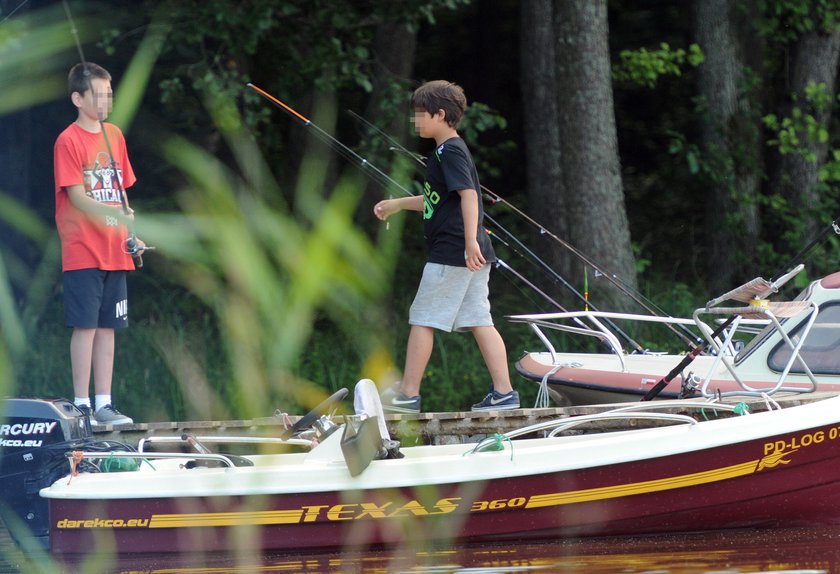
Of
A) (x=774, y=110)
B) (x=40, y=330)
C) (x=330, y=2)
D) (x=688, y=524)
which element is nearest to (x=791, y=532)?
(x=688, y=524)

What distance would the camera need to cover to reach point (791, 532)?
16.6ft

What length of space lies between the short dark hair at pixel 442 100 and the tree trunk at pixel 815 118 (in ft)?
20.2

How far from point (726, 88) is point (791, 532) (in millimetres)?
7150

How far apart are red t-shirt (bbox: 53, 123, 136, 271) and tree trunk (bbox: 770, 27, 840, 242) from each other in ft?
23.2

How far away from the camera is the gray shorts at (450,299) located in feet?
19.4

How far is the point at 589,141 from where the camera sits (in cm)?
973

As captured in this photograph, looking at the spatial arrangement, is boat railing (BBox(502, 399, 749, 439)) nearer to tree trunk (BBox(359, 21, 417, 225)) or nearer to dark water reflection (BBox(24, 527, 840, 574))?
dark water reflection (BBox(24, 527, 840, 574))

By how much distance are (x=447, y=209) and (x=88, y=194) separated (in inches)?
68.9

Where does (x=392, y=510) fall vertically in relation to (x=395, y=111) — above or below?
below

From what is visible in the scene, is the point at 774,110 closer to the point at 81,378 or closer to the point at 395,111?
the point at 395,111

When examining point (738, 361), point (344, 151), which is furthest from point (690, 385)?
point (344, 151)

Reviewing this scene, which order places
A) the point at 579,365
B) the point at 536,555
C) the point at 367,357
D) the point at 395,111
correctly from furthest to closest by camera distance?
the point at 395,111
the point at 579,365
the point at 536,555
the point at 367,357

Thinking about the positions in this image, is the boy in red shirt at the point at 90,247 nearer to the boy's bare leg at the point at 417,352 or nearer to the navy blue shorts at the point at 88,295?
the navy blue shorts at the point at 88,295

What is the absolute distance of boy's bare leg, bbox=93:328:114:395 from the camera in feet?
20.4
